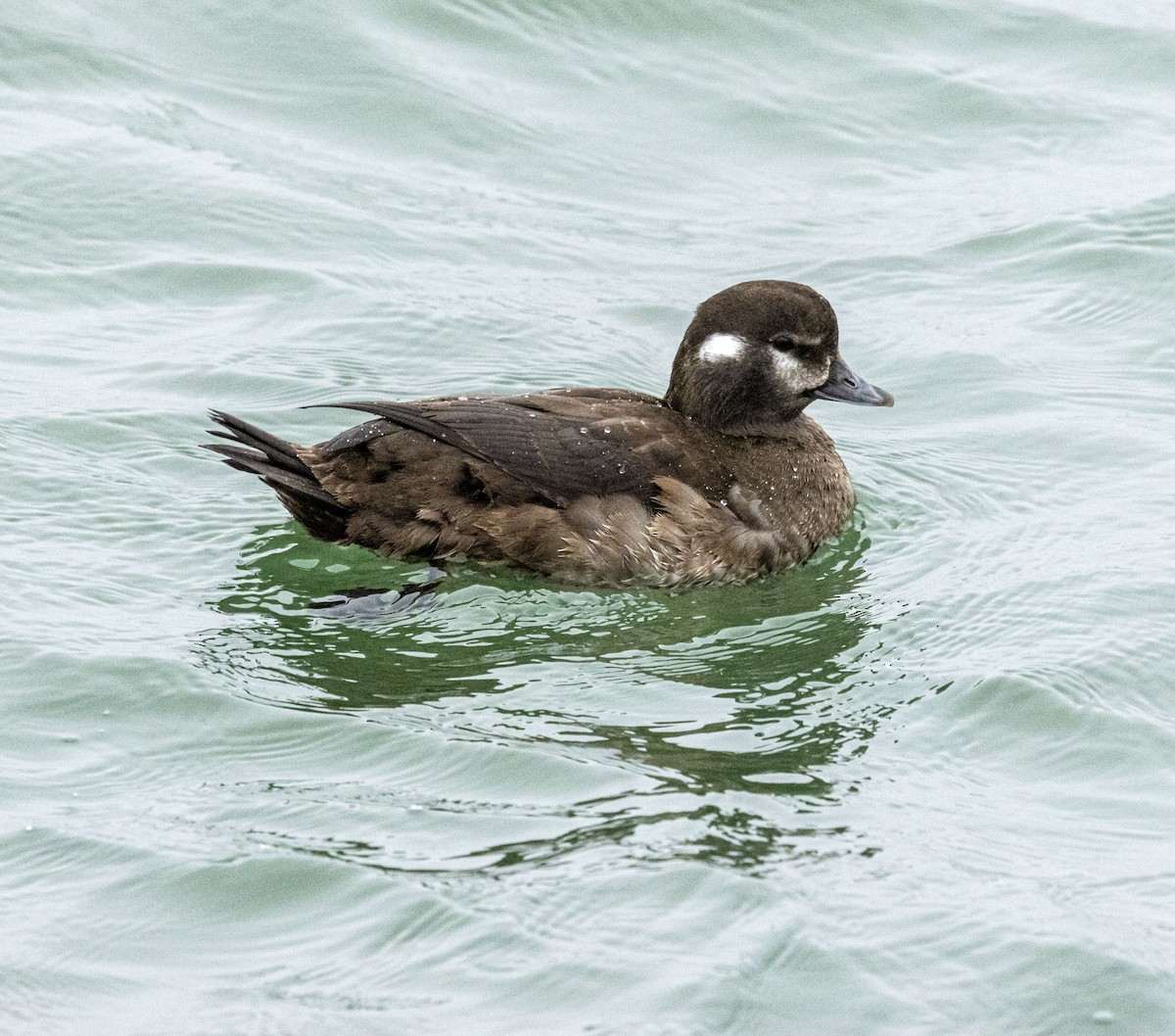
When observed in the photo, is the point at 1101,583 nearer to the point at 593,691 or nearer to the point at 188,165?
the point at 593,691

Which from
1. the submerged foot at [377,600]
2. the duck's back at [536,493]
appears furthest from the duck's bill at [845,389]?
the submerged foot at [377,600]

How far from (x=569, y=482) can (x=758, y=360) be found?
0.95 meters

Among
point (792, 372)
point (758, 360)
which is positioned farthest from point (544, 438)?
point (792, 372)

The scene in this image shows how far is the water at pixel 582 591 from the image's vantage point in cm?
483

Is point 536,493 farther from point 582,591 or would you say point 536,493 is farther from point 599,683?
point 599,683

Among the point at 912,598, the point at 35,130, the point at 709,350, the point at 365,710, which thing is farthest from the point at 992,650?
the point at 35,130

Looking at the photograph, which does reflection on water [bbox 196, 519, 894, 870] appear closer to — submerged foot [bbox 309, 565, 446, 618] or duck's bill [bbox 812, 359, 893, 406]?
submerged foot [bbox 309, 565, 446, 618]

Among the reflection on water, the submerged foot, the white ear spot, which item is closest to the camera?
the reflection on water

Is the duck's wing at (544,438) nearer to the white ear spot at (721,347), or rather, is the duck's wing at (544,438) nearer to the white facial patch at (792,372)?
the white ear spot at (721,347)

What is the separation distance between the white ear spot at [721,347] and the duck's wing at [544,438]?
1.28 ft

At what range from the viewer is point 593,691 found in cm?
616

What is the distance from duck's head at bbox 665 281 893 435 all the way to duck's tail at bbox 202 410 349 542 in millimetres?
1454

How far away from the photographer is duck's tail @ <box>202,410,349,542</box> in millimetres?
6871

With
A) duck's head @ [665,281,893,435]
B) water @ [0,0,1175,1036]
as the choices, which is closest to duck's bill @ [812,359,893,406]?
duck's head @ [665,281,893,435]
